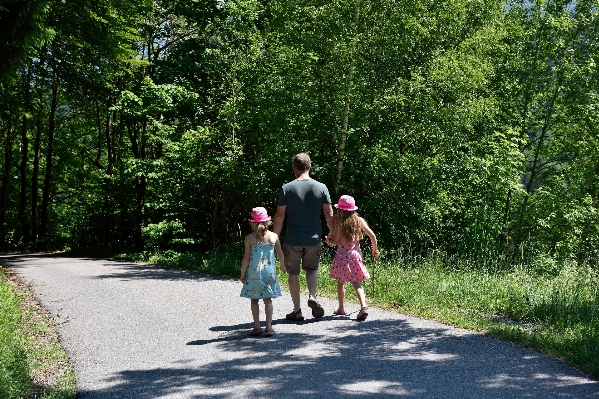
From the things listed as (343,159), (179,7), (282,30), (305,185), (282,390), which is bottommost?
(282,390)

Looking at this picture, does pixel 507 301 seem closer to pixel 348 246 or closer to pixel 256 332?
pixel 348 246

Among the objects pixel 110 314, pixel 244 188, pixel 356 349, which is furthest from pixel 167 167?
pixel 356 349

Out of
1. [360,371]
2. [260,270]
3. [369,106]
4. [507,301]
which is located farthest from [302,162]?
[369,106]

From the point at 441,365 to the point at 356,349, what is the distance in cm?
99

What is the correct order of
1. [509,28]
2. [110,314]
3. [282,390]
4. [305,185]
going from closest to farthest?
[282,390] → [305,185] → [110,314] → [509,28]

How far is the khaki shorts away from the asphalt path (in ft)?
2.39

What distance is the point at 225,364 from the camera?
5.99 meters

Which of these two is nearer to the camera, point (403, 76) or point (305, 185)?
point (305, 185)

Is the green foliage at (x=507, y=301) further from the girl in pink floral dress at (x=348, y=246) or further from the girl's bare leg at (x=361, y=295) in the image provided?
the girl in pink floral dress at (x=348, y=246)

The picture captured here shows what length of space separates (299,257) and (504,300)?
3199 millimetres

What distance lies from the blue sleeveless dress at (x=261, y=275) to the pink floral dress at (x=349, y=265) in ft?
4.13

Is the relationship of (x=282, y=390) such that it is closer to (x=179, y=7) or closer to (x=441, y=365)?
(x=441, y=365)

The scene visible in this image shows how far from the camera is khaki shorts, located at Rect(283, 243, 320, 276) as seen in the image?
26.2ft

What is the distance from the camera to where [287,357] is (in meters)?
6.24
